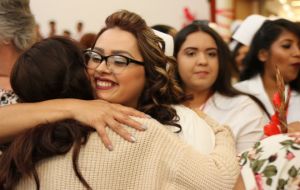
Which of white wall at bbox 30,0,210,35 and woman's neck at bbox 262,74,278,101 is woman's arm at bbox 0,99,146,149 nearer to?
woman's neck at bbox 262,74,278,101

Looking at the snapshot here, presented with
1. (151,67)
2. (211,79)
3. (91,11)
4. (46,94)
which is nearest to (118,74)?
(151,67)

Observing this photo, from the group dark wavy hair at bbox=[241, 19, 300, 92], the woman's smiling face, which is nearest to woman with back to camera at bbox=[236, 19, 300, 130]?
dark wavy hair at bbox=[241, 19, 300, 92]

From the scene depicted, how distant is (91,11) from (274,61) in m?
4.67

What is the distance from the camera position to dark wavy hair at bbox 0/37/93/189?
1.16 meters

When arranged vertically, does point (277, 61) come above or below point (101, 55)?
below

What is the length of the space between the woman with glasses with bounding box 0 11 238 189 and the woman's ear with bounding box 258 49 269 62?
1.10 meters

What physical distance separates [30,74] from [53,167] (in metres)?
0.25

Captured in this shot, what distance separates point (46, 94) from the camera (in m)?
1.28

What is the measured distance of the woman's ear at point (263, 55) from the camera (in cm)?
267

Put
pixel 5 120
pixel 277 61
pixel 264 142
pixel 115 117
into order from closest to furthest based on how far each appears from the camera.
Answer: pixel 264 142 → pixel 115 117 → pixel 5 120 → pixel 277 61

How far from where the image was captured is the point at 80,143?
115 cm

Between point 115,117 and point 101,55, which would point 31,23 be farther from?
point 115,117

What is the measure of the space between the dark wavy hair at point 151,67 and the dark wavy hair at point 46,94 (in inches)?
12.6

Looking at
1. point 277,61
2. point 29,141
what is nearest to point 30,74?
point 29,141
